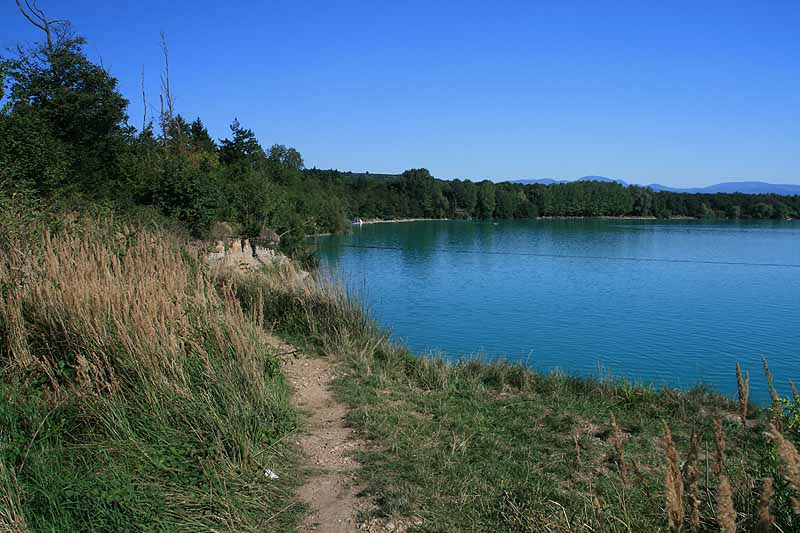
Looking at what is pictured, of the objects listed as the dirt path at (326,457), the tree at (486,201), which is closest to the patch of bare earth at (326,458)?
the dirt path at (326,457)

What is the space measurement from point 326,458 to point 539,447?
1757 millimetres

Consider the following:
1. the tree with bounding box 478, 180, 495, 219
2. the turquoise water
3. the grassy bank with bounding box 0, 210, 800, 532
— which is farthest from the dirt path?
the tree with bounding box 478, 180, 495, 219

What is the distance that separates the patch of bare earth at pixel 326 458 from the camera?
3451 mm

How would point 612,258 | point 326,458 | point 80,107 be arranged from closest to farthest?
point 326,458, point 80,107, point 612,258

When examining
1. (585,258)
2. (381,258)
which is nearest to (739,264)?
(585,258)

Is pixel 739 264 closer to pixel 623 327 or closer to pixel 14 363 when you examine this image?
pixel 623 327

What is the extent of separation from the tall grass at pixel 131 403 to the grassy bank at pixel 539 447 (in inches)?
34.6

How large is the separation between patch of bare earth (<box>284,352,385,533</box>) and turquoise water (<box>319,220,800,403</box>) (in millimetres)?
3229

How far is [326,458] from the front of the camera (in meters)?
4.31

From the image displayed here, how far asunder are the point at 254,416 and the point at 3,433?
5.17 feet

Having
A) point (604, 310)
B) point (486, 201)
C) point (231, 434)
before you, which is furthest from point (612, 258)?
point (486, 201)

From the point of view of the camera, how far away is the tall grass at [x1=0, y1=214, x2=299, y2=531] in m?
3.09

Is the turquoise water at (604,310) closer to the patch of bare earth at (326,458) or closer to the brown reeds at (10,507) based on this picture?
the patch of bare earth at (326,458)

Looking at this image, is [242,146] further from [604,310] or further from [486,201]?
[486,201]
